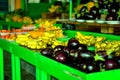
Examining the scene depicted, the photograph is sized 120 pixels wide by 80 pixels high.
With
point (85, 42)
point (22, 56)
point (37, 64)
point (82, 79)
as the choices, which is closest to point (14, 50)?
point (22, 56)

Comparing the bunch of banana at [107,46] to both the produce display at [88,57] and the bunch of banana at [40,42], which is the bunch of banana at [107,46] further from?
the bunch of banana at [40,42]

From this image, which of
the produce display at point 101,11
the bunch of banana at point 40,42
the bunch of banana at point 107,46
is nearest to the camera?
Answer: the bunch of banana at point 107,46

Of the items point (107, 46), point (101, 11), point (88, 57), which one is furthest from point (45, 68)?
point (101, 11)

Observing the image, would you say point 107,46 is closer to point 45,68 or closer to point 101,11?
point 45,68

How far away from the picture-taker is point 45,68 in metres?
1.94

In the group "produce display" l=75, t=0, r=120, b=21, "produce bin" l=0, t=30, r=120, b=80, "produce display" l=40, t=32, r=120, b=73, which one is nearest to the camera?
"produce bin" l=0, t=30, r=120, b=80

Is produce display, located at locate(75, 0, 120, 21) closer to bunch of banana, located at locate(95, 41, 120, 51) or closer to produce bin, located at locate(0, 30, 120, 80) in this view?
produce bin, located at locate(0, 30, 120, 80)

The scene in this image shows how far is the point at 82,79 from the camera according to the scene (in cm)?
145

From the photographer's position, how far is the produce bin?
1.49 meters

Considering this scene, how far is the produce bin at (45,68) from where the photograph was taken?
1.49 meters

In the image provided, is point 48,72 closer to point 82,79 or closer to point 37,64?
point 37,64

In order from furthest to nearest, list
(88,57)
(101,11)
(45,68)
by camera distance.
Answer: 1. (101,11)
2. (45,68)
3. (88,57)

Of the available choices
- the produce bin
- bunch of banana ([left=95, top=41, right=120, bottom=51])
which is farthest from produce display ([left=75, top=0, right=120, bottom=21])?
bunch of banana ([left=95, top=41, right=120, bottom=51])

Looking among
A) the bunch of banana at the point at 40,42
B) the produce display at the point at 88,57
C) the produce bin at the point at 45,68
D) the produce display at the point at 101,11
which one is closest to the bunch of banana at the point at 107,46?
the produce display at the point at 88,57
